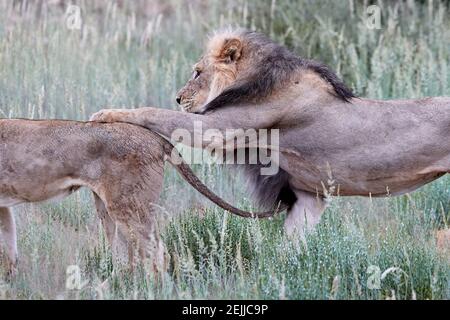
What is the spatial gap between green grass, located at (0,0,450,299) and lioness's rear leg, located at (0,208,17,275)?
9 cm

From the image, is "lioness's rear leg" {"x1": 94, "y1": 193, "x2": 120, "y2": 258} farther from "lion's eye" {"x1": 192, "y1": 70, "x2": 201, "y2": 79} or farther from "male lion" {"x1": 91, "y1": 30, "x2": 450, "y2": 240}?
"lion's eye" {"x1": 192, "y1": 70, "x2": 201, "y2": 79}

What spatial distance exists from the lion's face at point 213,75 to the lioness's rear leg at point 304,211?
31.8 inches

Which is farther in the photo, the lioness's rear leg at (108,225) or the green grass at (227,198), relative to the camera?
the lioness's rear leg at (108,225)

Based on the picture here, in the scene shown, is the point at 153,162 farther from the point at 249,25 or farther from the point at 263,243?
the point at 249,25

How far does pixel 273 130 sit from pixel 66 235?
1.50m

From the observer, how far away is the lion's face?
227 inches

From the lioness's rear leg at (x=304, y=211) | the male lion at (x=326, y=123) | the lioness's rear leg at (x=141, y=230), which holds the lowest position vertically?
the lioness's rear leg at (x=141, y=230)

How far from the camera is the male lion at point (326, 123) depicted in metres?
5.45

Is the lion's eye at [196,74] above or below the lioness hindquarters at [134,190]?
above

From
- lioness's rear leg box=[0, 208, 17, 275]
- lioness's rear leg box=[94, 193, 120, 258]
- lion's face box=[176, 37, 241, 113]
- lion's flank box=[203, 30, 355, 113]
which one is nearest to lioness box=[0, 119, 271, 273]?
lioness's rear leg box=[94, 193, 120, 258]

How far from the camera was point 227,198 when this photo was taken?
23.3 feet

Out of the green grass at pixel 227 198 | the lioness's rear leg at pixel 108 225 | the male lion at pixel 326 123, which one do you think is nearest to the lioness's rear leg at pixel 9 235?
the green grass at pixel 227 198

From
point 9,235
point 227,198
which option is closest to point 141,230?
point 9,235

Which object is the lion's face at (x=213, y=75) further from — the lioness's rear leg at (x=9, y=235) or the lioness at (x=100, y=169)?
the lioness's rear leg at (x=9, y=235)
